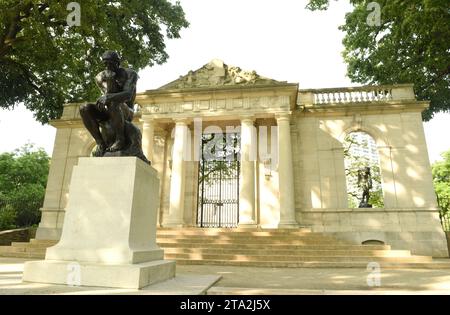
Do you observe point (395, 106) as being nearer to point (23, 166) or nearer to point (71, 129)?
point (71, 129)

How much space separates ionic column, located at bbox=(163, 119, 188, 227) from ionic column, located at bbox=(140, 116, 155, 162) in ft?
4.80

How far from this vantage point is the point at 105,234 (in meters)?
4.62

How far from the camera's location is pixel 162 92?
17250 millimetres

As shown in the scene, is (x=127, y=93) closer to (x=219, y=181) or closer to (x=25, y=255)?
(x=25, y=255)

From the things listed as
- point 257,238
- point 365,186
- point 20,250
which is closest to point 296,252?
point 257,238

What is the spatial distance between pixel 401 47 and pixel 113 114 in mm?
18097

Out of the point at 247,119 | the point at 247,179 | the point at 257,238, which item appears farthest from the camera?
the point at 247,119

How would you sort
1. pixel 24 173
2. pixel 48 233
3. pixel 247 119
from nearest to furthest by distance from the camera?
pixel 247 119, pixel 48 233, pixel 24 173

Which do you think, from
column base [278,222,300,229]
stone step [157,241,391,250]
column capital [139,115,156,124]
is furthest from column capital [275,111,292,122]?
column capital [139,115,156,124]

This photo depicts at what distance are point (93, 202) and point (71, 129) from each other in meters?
A: 17.4

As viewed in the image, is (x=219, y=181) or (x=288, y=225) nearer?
(x=288, y=225)

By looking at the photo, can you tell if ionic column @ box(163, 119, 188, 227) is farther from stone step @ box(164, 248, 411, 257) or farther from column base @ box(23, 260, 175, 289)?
column base @ box(23, 260, 175, 289)

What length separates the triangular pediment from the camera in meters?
17.5
